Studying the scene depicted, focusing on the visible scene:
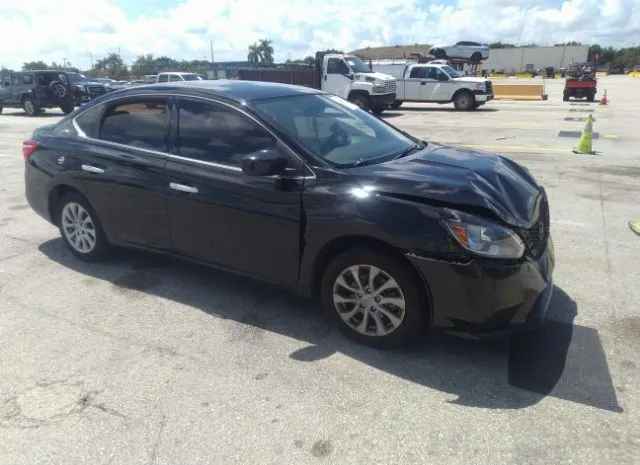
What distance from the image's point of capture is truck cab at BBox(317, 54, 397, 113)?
790 inches

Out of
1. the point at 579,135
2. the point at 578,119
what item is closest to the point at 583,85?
the point at 578,119

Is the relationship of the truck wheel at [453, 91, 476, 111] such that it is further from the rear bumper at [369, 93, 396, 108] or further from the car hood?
the car hood

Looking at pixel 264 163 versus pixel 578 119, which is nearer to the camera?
pixel 264 163

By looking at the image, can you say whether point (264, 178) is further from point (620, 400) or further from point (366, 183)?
point (620, 400)

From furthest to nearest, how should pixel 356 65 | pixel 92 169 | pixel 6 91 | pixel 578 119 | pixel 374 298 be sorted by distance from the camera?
pixel 6 91 → pixel 356 65 → pixel 578 119 → pixel 92 169 → pixel 374 298

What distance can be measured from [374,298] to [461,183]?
2.92ft

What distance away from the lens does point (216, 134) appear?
13.1 feet

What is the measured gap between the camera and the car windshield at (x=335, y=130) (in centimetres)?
377

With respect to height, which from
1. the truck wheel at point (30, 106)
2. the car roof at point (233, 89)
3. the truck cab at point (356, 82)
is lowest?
the truck wheel at point (30, 106)

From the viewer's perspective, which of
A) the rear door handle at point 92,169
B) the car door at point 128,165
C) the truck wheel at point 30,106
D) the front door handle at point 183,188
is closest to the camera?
the front door handle at point 183,188

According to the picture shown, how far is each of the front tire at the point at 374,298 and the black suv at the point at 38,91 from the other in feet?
A: 76.6

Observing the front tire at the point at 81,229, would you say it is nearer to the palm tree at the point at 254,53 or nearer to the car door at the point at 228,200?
the car door at the point at 228,200

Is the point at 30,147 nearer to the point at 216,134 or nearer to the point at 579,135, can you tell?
the point at 216,134

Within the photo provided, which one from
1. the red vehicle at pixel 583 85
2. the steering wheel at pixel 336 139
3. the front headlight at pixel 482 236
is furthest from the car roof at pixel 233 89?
the red vehicle at pixel 583 85
